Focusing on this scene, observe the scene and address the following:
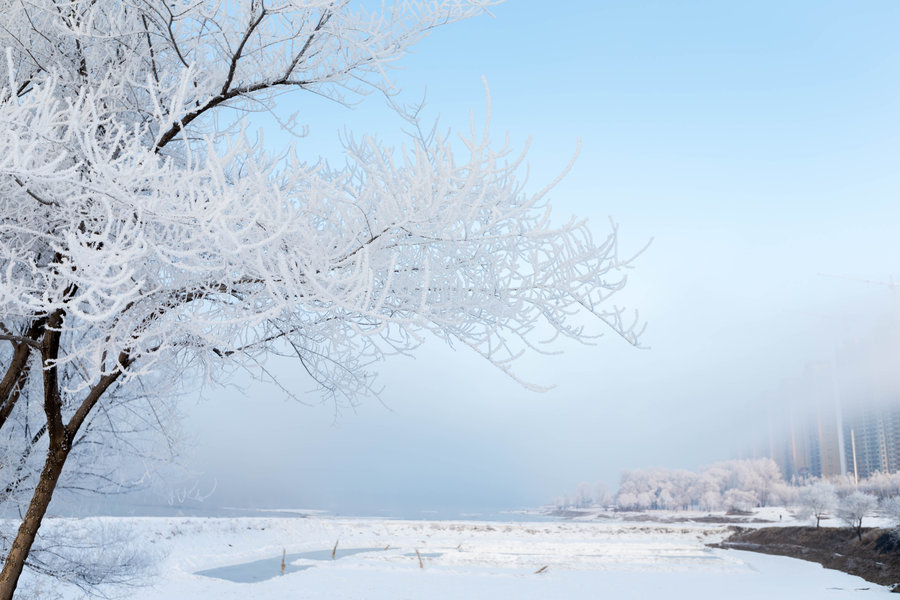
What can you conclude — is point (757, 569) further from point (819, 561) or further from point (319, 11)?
point (319, 11)

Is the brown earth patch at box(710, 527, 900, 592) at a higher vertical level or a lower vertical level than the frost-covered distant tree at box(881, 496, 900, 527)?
lower

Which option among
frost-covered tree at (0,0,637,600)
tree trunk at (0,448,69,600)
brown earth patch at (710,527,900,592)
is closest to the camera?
frost-covered tree at (0,0,637,600)

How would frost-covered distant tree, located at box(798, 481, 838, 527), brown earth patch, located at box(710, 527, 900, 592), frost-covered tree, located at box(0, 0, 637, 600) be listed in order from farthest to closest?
frost-covered distant tree, located at box(798, 481, 838, 527)
brown earth patch, located at box(710, 527, 900, 592)
frost-covered tree, located at box(0, 0, 637, 600)

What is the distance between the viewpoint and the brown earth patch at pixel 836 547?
18.3 m

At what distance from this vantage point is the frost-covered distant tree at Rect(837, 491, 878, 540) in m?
22.5

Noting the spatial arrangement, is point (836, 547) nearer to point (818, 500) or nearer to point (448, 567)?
point (818, 500)

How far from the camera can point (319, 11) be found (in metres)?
4.54

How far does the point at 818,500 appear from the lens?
27797mm

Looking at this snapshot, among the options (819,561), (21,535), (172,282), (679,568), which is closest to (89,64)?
(172,282)

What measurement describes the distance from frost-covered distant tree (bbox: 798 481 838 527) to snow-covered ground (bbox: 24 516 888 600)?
180 inches

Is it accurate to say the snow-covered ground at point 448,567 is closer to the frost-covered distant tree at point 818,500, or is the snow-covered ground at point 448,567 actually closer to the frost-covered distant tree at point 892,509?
the frost-covered distant tree at point 892,509

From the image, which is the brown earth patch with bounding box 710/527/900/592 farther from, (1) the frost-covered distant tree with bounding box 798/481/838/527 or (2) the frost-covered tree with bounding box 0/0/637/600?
(2) the frost-covered tree with bounding box 0/0/637/600

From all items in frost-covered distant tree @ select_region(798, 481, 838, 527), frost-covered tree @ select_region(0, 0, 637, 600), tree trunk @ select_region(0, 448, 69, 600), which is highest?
frost-covered tree @ select_region(0, 0, 637, 600)

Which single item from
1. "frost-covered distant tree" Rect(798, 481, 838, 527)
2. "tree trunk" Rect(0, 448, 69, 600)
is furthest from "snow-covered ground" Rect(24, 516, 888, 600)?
"frost-covered distant tree" Rect(798, 481, 838, 527)
